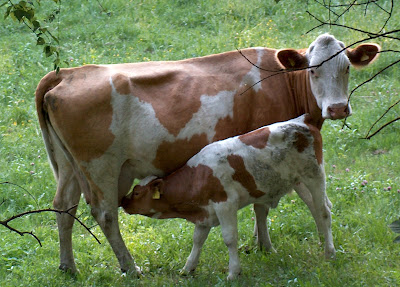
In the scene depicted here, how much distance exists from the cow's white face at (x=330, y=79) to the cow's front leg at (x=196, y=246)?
1.56 m

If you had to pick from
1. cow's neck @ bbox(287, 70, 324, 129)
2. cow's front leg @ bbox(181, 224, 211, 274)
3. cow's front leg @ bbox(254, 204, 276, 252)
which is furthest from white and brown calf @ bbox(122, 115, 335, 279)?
cow's front leg @ bbox(254, 204, 276, 252)

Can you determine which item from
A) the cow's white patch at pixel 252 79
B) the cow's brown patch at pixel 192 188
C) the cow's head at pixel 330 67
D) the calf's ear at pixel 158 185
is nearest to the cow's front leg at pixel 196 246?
the cow's brown patch at pixel 192 188

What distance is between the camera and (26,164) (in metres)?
9.04

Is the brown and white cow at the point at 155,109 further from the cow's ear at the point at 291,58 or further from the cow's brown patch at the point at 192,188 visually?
the cow's brown patch at the point at 192,188

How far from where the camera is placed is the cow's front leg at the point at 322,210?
6117mm

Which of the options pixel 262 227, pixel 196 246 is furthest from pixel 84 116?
pixel 262 227

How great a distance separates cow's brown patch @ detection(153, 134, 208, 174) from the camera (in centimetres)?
614

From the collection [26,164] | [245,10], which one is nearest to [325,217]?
[26,164]

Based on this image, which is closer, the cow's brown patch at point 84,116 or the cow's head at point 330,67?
the cow's head at point 330,67

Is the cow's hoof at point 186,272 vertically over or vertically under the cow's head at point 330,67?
under

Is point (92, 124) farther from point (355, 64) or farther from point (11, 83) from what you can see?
point (11, 83)

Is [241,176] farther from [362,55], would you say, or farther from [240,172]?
[362,55]

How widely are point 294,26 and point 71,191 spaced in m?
7.19

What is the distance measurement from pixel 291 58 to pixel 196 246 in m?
2.04
